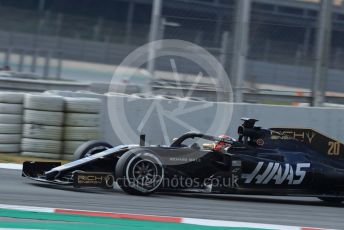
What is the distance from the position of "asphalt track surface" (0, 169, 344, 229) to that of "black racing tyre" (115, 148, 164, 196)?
0.39 ft

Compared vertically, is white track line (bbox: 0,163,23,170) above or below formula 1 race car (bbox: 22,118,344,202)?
below

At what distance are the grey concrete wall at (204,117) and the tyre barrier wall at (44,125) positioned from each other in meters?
0.61

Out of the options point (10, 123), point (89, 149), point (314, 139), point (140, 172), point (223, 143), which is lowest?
point (140, 172)

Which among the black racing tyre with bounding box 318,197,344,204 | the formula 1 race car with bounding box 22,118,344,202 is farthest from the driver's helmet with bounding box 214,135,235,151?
the black racing tyre with bounding box 318,197,344,204

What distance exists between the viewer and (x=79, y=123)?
37.4ft

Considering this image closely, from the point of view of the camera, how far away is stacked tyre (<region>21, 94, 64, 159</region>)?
442 inches

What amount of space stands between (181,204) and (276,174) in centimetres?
123

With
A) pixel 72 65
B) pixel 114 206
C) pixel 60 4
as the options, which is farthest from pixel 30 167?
pixel 60 4

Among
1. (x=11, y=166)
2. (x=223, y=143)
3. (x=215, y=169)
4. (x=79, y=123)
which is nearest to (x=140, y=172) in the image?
(x=215, y=169)

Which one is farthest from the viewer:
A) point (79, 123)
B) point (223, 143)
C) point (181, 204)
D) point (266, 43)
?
point (266, 43)

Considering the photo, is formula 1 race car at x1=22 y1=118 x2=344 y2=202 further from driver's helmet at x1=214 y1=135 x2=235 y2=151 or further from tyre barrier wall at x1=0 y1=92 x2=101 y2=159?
tyre barrier wall at x1=0 y1=92 x2=101 y2=159

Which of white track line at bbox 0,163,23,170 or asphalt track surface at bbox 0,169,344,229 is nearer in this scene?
asphalt track surface at bbox 0,169,344,229

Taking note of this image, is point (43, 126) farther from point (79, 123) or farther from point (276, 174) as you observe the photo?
point (276, 174)

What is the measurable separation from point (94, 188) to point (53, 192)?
731 mm
